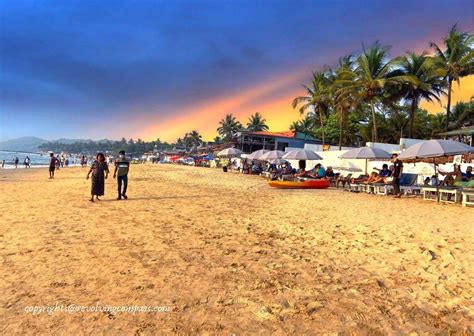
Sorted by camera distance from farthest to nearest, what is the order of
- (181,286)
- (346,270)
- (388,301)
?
(346,270)
(181,286)
(388,301)

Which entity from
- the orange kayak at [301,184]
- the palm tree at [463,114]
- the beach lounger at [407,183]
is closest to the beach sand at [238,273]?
the beach lounger at [407,183]

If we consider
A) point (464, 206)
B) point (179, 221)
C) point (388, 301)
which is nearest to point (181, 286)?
point (388, 301)

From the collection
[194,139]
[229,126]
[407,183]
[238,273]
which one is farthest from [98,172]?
[194,139]

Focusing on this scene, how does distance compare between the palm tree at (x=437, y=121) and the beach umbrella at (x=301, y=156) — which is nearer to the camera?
the beach umbrella at (x=301, y=156)

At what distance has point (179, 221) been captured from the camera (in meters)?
6.71

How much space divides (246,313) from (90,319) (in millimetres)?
1413

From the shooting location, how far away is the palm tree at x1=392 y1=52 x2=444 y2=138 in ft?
79.1

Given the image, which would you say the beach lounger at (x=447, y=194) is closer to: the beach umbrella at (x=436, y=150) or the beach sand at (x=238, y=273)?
the beach umbrella at (x=436, y=150)

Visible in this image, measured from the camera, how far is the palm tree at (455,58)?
74.7ft

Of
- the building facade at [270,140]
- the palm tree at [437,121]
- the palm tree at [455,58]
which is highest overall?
the palm tree at [455,58]

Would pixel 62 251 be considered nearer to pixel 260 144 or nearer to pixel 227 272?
pixel 227 272

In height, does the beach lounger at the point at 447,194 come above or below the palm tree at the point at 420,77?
below

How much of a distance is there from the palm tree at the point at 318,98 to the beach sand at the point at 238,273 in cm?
2547

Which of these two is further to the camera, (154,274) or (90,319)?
(154,274)
